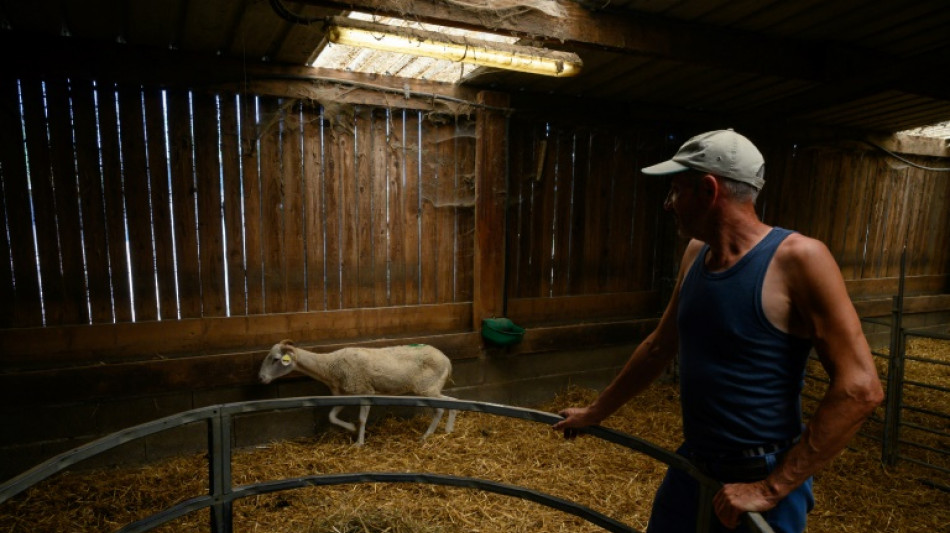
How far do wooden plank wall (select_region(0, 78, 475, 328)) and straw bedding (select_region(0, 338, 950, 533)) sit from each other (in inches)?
53.6

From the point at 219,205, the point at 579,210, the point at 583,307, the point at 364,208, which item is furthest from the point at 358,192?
the point at 583,307

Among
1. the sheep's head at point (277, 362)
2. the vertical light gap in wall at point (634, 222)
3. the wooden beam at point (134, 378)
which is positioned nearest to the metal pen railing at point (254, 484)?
the sheep's head at point (277, 362)

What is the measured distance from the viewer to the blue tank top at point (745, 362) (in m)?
1.61

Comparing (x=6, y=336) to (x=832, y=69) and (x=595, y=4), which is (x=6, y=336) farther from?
(x=832, y=69)

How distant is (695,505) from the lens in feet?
5.95

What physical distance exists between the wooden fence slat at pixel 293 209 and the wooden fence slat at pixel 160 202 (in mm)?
976

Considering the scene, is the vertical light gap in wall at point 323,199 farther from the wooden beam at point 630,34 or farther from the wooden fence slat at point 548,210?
the wooden fence slat at point 548,210

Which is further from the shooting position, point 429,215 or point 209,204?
point 429,215

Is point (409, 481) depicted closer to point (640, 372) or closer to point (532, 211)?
point (640, 372)

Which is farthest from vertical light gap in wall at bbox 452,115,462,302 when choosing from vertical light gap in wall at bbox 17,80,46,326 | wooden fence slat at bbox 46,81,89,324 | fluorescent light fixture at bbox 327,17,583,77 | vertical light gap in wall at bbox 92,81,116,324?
vertical light gap in wall at bbox 17,80,46,326

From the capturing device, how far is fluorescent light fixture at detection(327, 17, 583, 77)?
3238 mm

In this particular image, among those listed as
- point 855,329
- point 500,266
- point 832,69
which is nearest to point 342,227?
point 500,266

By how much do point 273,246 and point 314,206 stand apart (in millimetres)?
556

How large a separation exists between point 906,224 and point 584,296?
7127 millimetres
